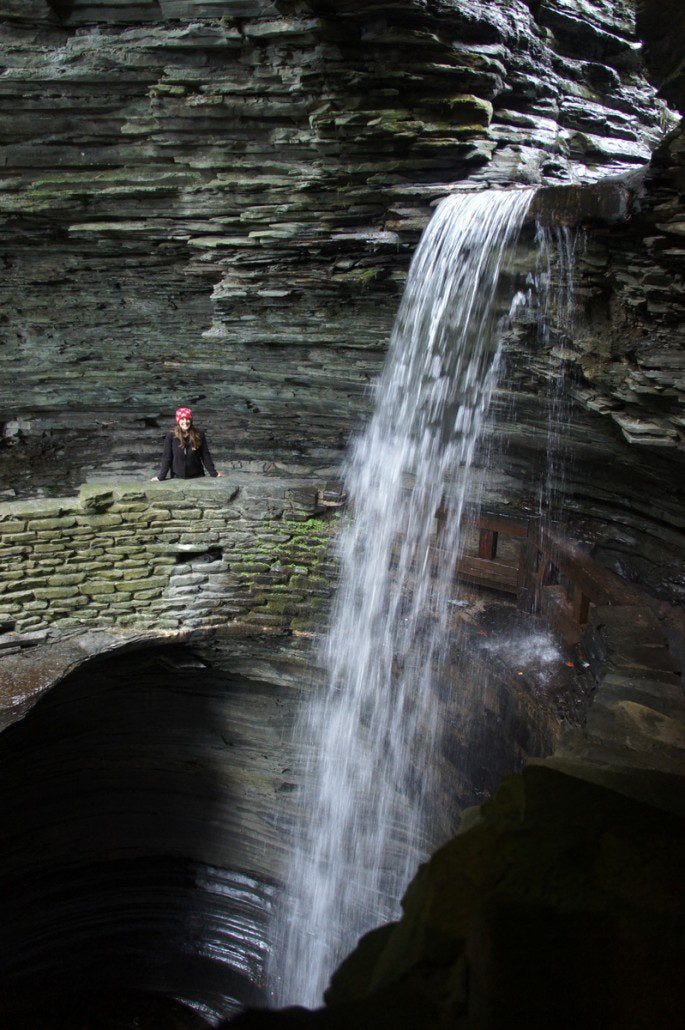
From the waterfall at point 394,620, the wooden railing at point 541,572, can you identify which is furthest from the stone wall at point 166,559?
the wooden railing at point 541,572

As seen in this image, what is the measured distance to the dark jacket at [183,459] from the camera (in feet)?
25.3

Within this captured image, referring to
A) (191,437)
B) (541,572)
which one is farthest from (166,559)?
(541,572)

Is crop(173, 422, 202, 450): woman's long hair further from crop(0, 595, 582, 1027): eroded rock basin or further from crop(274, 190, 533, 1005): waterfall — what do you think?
crop(0, 595, 582, 1027): eroded rock basin

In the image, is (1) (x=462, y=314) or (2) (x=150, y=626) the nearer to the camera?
(1) (x=462, y=314)

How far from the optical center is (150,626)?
7.39m

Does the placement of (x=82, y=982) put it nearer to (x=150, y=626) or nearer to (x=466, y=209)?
(x=150, y=626)

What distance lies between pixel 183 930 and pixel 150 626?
4441 millimetres

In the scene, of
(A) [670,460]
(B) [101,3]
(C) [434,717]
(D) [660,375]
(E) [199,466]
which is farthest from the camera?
(E) [199,466]

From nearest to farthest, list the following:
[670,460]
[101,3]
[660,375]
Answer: [660,375] < [670,460] < [101,3]

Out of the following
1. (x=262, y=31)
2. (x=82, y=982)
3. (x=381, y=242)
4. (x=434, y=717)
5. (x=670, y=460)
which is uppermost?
(x=262, y=31)

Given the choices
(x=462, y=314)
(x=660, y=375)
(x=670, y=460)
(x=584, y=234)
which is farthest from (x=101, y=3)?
(x=670, y=460)

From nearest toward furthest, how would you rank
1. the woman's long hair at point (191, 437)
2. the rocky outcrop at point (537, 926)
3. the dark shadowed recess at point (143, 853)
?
the rocky outcrop at point (537, 926) → the woman's long hair at point (191, 437) → the dark shadowed recess at point (143, 853)

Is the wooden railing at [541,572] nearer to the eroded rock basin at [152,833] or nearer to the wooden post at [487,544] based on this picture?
the wooden post at [487,544]

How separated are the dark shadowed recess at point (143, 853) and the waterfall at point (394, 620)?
0.69m
